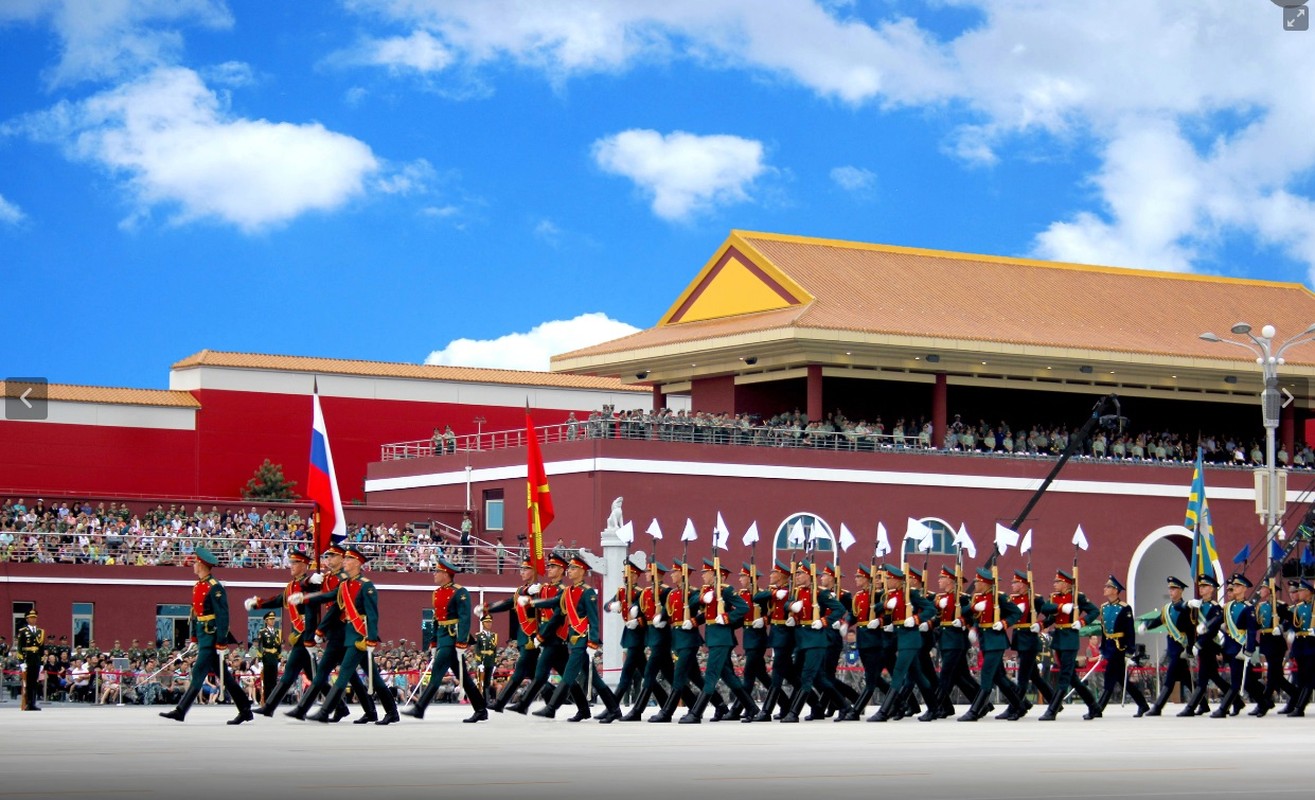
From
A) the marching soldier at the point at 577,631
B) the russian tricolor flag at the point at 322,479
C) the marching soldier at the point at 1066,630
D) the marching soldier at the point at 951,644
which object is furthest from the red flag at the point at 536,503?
the marching soldier at the point at 1066,630

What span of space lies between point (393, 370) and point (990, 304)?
690 inches

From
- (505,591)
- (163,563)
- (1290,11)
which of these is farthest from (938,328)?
(1290,11)

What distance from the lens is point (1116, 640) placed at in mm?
25250

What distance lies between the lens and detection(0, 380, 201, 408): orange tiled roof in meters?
55.1

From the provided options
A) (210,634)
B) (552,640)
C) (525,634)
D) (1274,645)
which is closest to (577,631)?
(552,640)

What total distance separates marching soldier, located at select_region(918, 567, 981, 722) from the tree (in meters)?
34.0

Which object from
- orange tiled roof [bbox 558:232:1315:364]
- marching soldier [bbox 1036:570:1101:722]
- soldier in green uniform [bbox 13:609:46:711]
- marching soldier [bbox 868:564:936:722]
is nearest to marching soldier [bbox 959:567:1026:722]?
marching soldier [bbox 1036:570:1101:722]

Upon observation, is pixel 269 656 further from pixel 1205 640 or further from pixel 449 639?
pixel 1205 640

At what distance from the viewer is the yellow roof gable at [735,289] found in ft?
171

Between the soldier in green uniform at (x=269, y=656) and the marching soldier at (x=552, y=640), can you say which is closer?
the marching soldier at (x=552, y=640)

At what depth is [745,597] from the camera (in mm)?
26016

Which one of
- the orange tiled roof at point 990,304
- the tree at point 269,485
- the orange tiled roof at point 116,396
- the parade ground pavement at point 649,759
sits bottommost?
the parade ground pavement at point 649,759

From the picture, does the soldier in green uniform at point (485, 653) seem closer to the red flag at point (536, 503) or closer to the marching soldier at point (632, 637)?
the marching soldier at point (632, 637)

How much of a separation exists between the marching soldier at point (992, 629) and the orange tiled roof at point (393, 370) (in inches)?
1414
